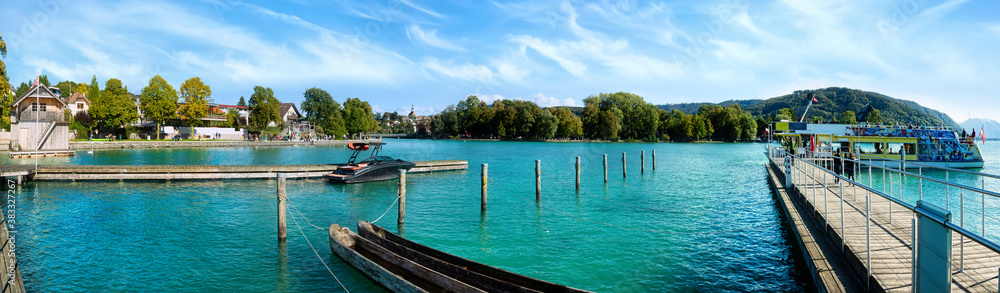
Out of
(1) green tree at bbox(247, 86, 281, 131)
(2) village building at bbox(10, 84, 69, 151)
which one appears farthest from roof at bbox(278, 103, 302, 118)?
(2) village building at bbox(10, 84, 69, 151)

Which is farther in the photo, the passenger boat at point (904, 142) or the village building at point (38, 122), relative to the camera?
the village building at point (38, 122)

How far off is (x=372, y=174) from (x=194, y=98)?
211 ft

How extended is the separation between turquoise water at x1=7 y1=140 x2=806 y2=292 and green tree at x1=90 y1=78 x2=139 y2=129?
53.9 meters

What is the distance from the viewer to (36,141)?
132 feet

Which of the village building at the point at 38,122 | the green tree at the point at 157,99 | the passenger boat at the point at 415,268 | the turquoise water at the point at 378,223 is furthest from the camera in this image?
the green tree at the point at 157,99

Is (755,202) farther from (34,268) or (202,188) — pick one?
(202,188)

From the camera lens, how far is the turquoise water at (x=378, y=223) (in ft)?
30.8

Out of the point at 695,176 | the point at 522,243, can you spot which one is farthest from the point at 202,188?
the point at 695,176

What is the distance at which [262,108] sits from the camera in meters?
83.1

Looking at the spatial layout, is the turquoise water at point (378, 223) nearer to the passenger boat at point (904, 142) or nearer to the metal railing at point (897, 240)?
the metal railing at point (897, 240)

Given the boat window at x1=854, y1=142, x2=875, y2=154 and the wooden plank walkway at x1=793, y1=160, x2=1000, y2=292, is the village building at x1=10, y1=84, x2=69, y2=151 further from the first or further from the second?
the boat window at x1=854, y1=142, x2=875, y2=154

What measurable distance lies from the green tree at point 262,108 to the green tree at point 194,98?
1030 centimetres

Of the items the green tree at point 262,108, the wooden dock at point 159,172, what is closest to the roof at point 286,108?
the green tree at point 262,108

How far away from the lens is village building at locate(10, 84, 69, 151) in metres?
40.0
